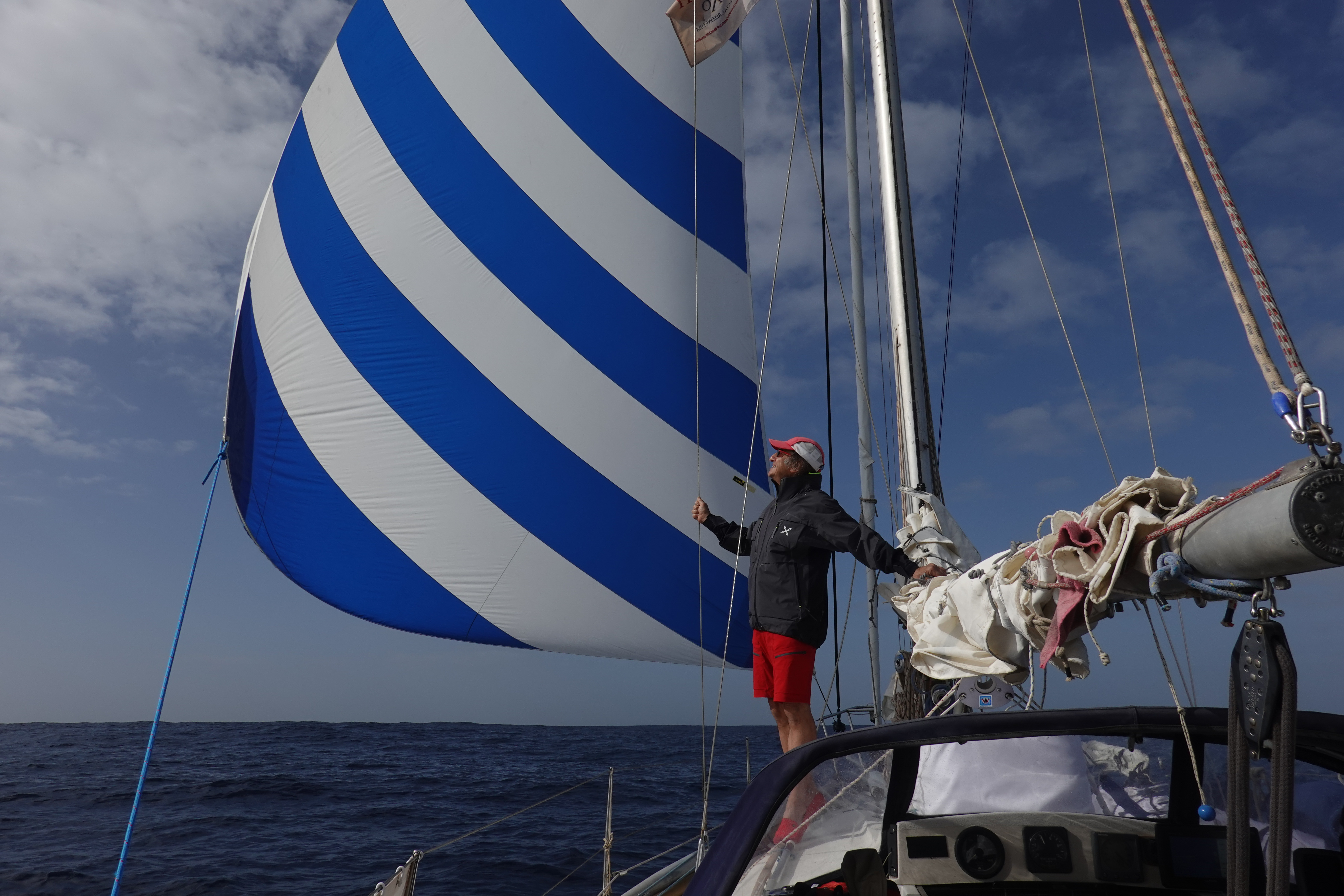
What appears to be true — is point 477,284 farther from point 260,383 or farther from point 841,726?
point 841,726

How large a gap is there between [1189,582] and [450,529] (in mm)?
2787

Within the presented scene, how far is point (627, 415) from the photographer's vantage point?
11.6 ft

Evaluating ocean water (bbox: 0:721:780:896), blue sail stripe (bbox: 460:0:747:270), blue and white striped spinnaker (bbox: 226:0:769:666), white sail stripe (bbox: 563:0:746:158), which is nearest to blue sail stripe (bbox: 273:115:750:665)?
blue and white striped spinnaker (bbox: 226:0:769:666)

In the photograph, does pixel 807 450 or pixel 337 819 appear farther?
pixel 337 819

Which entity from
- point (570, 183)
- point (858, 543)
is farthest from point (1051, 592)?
point (570, 183)

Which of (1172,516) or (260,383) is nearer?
(1172,516)

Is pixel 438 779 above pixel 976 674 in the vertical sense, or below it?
below

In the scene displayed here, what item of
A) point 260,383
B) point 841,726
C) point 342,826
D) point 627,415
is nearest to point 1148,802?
point 841,726

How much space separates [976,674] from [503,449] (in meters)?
2.17

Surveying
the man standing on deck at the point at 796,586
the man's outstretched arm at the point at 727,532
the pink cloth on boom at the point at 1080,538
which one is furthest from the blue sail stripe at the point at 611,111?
the pink cloth on boom at the point at 1080,538

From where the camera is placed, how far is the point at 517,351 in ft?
11.6

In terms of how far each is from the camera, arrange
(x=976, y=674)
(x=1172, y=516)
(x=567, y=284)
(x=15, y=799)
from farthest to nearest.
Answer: (x=15, y=799) < (x=567, y=284) < (x=976, y=674) < (x=1172, y=516)

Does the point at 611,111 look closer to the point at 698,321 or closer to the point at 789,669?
the point at 698,321

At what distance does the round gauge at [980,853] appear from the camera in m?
1.31
